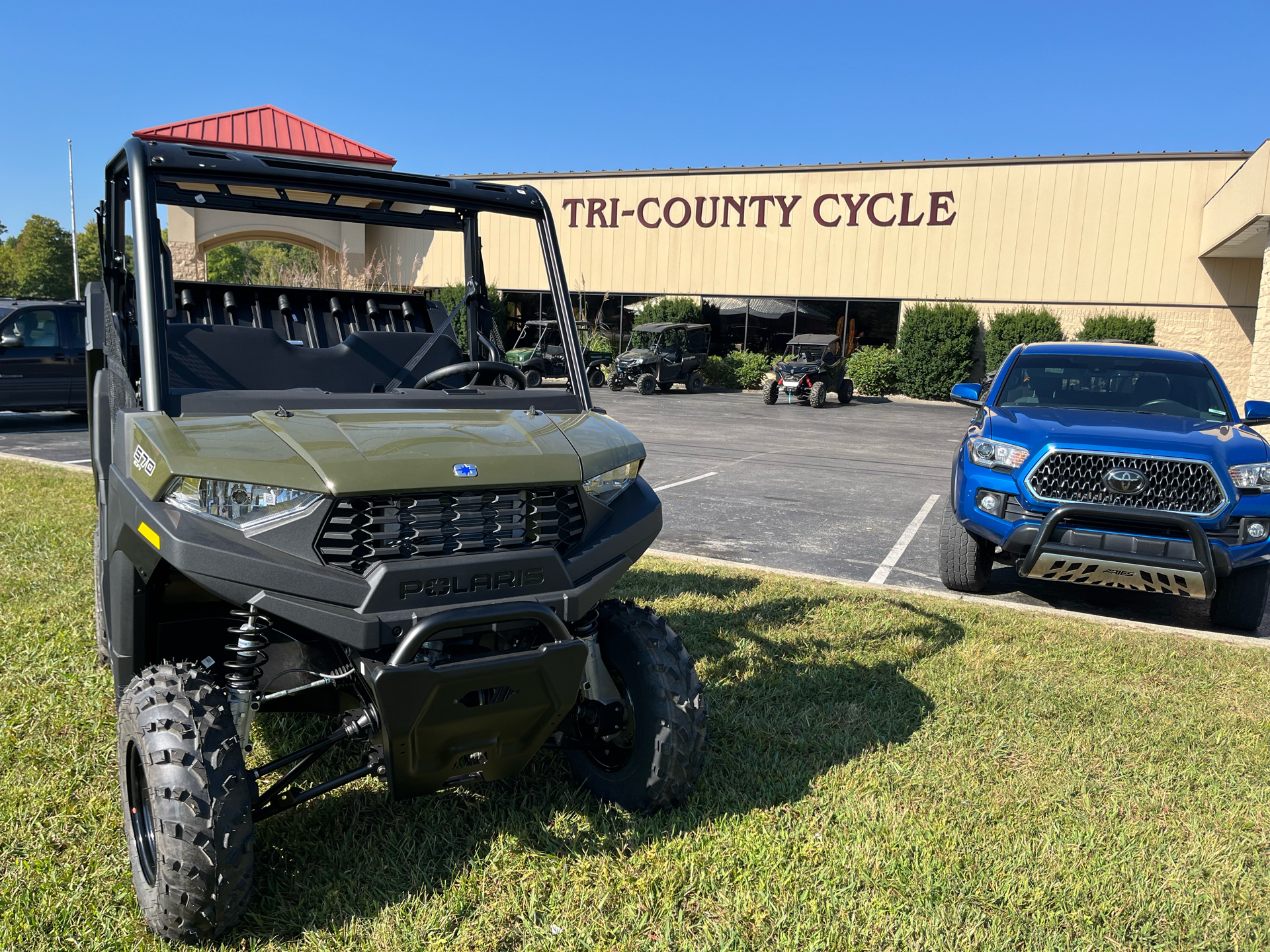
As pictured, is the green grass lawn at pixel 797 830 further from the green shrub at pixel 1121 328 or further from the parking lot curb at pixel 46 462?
the green shrub at pixel 1121 328

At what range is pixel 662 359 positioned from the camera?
80.3 ft

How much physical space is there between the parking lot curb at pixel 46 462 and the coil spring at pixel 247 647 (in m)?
7.97

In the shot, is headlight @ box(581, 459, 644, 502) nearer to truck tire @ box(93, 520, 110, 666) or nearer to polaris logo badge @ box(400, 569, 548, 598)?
polaris logo badge @ box(400, 569, 548, 598)

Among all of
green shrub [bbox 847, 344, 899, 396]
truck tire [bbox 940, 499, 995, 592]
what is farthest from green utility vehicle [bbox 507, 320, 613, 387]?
truck tire [bbox 940, 499, 995, 592]

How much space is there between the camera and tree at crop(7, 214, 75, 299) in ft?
220

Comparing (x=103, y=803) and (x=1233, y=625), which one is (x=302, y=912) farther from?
(x=1233, y=625)

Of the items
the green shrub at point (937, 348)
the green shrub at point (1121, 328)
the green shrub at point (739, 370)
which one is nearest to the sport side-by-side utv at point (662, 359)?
the green shrub at point (739, 370)

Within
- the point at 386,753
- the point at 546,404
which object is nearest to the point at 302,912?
the point at 386,753

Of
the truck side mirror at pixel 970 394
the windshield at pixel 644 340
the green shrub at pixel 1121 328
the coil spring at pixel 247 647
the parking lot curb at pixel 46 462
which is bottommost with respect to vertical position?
the parking lot curb at pixel 46 462

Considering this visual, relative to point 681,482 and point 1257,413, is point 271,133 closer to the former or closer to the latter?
point 681,482

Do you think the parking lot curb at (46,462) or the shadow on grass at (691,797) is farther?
the parking lot curb at (46,462)

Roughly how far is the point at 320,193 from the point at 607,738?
2.12 metres

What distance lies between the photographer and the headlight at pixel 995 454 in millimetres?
5742

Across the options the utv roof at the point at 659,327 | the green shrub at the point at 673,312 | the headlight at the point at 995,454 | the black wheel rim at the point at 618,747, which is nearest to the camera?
the black wheel rim at the point at 618,747
